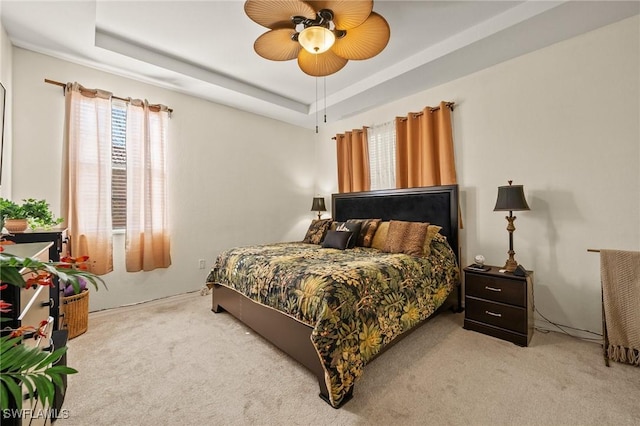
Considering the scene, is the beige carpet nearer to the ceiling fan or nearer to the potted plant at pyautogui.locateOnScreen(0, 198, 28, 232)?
the potted plant at pyautogui.locateOnScreen(0, 198, 28, 232)

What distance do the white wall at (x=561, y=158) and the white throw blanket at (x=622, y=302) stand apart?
411 millimetres

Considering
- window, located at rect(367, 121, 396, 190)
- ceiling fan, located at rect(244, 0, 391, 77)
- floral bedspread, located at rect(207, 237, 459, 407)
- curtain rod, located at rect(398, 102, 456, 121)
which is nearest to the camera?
floral bedspread, located at rect(207, 237, 459, 407)

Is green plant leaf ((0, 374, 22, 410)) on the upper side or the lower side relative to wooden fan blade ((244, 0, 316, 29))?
lower

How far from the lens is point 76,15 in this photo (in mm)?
2166

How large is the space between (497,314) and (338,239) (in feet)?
5.40

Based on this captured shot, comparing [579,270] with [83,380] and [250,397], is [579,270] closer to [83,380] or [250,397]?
[250,397]

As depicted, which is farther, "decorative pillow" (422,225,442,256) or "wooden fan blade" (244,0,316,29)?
"decorative pillow" (422,225,442,256)

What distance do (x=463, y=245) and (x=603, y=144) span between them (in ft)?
4.81

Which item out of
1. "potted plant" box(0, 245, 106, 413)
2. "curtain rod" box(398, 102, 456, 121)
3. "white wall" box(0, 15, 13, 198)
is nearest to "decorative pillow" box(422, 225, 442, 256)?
"curtain rod" box(398, 102, 456, 121)

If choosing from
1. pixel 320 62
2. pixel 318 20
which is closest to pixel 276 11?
pixel 318 20

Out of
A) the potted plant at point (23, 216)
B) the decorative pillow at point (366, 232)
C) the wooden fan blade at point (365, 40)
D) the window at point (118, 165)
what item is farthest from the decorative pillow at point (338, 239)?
the potted plant at point (23, 216)

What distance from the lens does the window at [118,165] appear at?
10.1ft

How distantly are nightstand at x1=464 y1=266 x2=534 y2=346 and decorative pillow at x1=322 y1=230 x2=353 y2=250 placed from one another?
4.07 feet

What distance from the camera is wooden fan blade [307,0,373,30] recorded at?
1.69 meters
